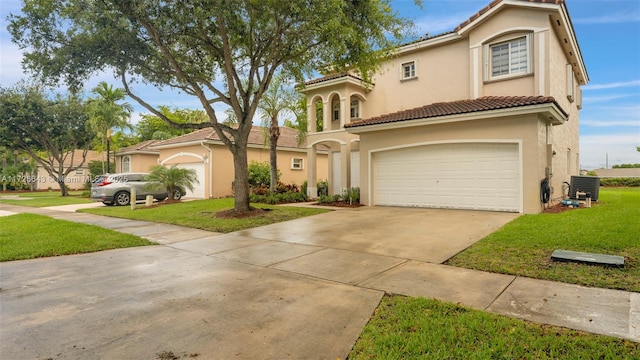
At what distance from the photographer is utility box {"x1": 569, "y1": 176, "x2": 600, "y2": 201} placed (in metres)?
13.4

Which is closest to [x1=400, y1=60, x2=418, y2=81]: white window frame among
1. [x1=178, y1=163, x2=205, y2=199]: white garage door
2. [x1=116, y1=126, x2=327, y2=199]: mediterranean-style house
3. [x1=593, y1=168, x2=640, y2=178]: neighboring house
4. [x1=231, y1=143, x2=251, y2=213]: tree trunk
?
[x1=116, y1=126, x2=327, y2=199]: mediterranean-style house

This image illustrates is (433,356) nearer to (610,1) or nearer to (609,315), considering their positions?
(609,315)

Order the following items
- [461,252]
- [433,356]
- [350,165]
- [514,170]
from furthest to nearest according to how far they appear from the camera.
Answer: [350,165] < [514,170] < [461,252] < [433,356]

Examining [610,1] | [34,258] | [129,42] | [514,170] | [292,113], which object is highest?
[610,1]

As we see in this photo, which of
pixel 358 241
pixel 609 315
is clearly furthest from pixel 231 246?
pixel 609 315

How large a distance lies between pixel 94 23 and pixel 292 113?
29.5 feet

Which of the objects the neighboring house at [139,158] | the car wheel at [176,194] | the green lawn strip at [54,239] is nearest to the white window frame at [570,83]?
the green lawn strip at [54,239]

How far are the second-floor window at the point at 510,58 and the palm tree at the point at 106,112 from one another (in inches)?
980

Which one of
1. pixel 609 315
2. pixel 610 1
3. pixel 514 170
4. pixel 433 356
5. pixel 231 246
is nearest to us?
pixel 433 356

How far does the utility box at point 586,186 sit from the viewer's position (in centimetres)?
1339

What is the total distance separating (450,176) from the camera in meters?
12.3

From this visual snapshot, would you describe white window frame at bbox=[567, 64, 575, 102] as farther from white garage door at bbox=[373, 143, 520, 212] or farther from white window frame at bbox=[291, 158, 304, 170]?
white window frame at bbox=[291, 158, 304, 170]

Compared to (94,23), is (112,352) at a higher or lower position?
lower

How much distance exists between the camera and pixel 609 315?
3.48 meters
